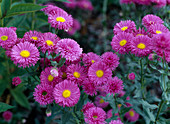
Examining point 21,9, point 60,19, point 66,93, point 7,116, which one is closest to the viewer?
point 66,93

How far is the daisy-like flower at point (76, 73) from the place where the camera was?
107 cm

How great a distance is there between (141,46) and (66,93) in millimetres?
461

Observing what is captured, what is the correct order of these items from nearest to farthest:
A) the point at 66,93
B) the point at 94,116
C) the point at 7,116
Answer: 1. the point at 66,93
2. the point at 94,116
3. the point at 7,116

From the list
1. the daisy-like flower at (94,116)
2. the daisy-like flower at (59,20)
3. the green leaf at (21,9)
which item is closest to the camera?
the daisy-like flower at (94,116)

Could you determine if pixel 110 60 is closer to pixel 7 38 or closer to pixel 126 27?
pixel 126 27

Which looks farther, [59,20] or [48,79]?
[59,20]

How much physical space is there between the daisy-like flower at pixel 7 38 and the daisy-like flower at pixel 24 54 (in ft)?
0.15

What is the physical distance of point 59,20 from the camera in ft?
3.99

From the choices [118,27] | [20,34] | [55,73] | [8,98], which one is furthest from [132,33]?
[8,98]

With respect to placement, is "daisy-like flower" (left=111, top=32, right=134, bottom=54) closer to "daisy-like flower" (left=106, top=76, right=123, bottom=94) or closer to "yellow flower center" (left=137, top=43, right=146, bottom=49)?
"yellow flower center" (left=137, top=43, right=146, bottom=49)

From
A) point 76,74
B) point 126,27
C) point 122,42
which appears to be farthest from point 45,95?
point 126,27

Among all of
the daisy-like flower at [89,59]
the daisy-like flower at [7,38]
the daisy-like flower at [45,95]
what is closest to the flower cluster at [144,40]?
the daisy-like flower at [89,59]

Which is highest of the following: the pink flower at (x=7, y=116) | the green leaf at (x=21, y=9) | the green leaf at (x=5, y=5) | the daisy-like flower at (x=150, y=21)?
the green leaf at (x=5, y=5)

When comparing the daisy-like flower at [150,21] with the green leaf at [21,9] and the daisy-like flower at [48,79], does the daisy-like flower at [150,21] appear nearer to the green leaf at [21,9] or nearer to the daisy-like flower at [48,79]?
the daisy-like flower at [48,79]
